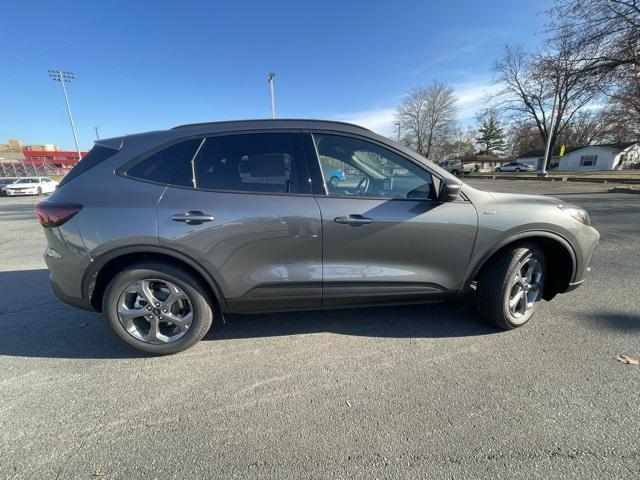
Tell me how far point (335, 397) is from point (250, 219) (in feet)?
4.72

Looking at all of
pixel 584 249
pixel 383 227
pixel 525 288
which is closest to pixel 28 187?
pixel 383 227

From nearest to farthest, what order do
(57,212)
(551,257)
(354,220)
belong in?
(57,212), (354,220), (551,257)

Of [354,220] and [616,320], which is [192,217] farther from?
[616,320]

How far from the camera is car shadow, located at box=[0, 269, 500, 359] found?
8.70ft

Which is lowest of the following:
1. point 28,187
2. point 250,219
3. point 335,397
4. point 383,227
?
point 335,397

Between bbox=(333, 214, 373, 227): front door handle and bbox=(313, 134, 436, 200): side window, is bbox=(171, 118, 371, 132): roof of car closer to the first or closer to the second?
bbox=(313, 134, 436, 200): side window

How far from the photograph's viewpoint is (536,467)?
1.55 meters

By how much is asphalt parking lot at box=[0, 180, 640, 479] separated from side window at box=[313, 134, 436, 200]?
132 centimetres

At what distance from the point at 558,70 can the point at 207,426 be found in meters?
18.5

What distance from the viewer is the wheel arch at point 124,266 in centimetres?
227

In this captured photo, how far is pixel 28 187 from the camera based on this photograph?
22.4 metres

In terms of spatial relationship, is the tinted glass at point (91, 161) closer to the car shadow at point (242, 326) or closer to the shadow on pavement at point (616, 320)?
the car shadow at point (242, 326)

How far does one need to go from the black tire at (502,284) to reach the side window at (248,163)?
1.92m

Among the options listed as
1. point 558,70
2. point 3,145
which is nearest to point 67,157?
point 3,145
